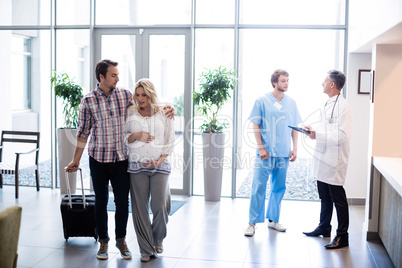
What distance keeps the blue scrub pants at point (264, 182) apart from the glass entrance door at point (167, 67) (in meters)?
1.85

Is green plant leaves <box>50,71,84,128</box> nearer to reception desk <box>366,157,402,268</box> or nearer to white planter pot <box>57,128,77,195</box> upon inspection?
white planter pot <box>57,128,77,195</box>

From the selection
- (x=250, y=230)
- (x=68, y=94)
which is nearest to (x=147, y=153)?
(x=250, y=230)

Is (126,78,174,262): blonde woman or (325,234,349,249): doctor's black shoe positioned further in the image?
(325,234,349,249): doctor's black shoe

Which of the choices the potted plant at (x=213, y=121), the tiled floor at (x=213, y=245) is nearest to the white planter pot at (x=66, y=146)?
the tiled floor at (x=213, y=245)

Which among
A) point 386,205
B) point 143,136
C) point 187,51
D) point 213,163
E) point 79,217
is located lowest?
point 79,217

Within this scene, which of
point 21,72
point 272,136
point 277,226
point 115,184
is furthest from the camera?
point 21,72

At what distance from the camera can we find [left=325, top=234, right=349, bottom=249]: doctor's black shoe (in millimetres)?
4125

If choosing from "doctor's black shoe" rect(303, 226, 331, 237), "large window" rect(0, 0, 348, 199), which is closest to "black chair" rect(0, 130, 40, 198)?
"large window" rect(0, 0, 348, 199)

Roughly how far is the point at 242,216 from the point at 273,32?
94.6 inches

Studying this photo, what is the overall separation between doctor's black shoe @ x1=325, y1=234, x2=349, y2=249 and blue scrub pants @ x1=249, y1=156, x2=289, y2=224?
69 cm

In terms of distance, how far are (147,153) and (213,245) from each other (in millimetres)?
1133

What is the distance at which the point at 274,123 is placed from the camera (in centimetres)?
443

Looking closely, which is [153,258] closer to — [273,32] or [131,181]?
A: [131,181]

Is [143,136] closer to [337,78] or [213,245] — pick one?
[213,245]
